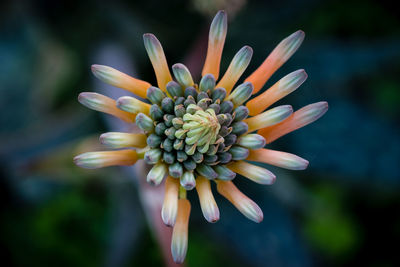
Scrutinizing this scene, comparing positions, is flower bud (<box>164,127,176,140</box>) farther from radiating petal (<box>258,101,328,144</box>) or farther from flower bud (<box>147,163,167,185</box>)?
radiating petal (<box>258,101,328,144</box>)

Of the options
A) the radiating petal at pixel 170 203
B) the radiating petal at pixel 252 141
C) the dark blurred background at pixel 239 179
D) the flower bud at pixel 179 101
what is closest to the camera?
the radiating petal at pixel 170 203

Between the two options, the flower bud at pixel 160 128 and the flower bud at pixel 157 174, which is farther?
the flower bud at pixel 160 128

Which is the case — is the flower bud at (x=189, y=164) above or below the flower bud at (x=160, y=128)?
below

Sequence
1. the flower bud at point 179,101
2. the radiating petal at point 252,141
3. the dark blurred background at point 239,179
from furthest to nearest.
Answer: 1. the dark blurred background at point 239,179
2. the flower bud at point 179,101
3. the radiating petal at point 252,141

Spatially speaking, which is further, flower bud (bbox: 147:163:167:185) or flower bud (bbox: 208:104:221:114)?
flower bud (bbox: 208:104:221:114)

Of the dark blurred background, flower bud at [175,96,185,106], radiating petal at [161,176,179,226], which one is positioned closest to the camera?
radiating petal at [161,176,179,226]

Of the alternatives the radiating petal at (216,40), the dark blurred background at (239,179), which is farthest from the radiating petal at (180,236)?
the dark blurred background at (239,179)

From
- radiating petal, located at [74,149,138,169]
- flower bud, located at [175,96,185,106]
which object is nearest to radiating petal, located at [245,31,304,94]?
flower bud, located at [175,96,185,106]

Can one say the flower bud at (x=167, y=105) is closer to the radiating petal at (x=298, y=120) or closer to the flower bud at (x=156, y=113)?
the flower bud at (x=156, y=113)
